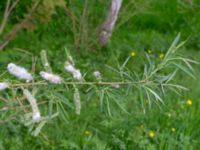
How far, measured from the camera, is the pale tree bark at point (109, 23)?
165 inches

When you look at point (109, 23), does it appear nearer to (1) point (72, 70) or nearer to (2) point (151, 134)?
(2) point (151, 134)

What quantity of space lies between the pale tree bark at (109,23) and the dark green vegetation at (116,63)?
76mm

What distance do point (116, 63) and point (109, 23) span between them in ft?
1.26

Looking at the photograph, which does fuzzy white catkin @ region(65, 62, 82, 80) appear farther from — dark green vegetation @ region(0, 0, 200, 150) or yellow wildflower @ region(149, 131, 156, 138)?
yellow wildflower @ region(149, 131, 156, 138)

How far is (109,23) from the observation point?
4.32 metres

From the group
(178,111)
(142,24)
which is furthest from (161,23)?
(178,111)

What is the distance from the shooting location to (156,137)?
323 cm

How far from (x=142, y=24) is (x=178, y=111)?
68.4 inches

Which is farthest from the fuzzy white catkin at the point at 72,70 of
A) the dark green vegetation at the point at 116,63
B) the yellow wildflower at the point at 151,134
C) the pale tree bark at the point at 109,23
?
the pale tree bark at the point at 109,23

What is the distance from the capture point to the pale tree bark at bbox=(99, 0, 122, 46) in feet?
13.7

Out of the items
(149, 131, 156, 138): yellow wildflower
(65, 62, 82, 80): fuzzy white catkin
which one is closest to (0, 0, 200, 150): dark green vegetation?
(149, 131, 156, 138): yellow wildflower

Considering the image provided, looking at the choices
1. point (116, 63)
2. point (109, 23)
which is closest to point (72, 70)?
point (116, 63)

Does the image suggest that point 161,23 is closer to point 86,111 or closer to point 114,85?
point 86,111

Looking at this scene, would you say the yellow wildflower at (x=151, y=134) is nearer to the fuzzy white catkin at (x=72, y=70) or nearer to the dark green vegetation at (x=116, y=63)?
the dark green vegetation at (x=116, y=63)
